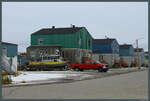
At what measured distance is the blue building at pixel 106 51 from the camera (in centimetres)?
6369

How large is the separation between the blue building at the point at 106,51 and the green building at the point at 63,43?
1058cm

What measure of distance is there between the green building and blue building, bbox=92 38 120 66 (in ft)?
34.7

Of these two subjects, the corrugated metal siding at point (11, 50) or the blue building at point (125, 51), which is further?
the blue building at point (125, 51)

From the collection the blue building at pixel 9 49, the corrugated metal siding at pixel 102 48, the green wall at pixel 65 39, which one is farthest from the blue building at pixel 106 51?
Result: the blue building at pixel 9 49

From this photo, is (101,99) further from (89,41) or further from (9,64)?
(89,41)

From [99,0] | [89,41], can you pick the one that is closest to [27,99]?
[99,0]

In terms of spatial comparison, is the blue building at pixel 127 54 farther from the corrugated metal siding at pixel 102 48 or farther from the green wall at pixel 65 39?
the green wall at pixel 65 39

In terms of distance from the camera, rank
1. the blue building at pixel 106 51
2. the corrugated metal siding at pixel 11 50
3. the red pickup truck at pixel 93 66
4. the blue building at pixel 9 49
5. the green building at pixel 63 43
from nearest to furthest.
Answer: the blue building at pixel 9 49
the red pickup truck at pixel 93 66
the corrugated metal siding at pixel 11 50
the green building at pixel 63 43
the blue building at pixel 106 51

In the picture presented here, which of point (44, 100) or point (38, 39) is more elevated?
point (38, 39)

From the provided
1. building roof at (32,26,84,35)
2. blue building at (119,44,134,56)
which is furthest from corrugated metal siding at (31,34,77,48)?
blue building at (119,44,134,56)

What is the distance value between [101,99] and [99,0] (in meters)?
5.22

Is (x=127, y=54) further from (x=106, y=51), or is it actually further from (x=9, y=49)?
(x=9, y=49)

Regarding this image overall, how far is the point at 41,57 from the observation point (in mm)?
45250

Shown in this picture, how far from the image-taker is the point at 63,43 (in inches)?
1964
